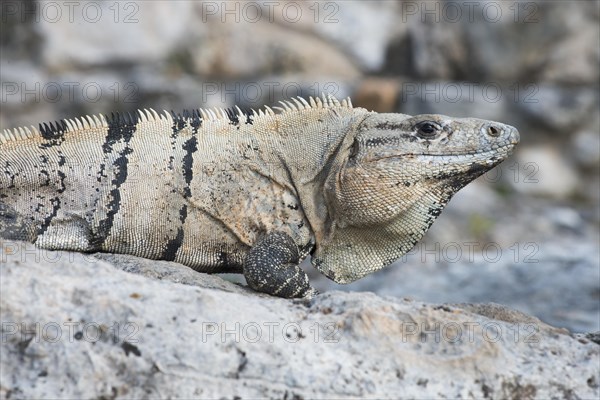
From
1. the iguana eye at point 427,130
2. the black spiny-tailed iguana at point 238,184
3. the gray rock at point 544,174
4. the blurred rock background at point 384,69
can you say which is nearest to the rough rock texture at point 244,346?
the black spiny-tailed iguana at point 238,184

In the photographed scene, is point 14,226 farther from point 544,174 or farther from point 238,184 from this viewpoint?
point 544,174

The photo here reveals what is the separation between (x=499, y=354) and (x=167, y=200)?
9.36ft

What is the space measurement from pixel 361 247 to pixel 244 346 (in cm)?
246

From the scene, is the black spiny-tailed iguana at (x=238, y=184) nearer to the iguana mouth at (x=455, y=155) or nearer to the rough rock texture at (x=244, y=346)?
the iguana mouth at (x=455, y=155)

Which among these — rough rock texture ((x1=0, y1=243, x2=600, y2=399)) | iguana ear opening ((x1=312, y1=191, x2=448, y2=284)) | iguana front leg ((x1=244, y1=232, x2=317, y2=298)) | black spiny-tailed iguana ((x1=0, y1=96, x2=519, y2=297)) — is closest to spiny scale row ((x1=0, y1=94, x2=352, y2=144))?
black spiny-tailed iguana ((x1=0, y1=96, x2=519, y2=297))

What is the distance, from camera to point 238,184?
22.5ft

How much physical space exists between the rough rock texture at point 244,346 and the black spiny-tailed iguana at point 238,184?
4.68ft

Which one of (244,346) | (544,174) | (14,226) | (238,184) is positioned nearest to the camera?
(244,346)

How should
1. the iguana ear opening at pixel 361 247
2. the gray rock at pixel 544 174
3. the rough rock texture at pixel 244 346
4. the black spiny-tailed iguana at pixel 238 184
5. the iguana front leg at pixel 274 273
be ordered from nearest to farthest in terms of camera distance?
the rough rock texture at pixel 244 346 < the iguana front leg at pixel 274 273 < the black spiny-tailed iguana at pixel 238 184 < the iguana ear opening at pixel 361 247 < the gray rock at pixel 544 174

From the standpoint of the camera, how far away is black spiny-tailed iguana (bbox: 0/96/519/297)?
661 cm

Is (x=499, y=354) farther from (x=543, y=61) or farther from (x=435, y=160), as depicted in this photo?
(x=543, y=61)

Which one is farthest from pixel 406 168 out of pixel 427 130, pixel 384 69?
pixel 384 69

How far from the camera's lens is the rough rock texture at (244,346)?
4.53m

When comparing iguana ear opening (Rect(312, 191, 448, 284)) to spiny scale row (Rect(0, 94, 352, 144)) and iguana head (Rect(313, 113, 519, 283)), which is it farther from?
spiny scale row (Rect(0, 94, 352, 144))
